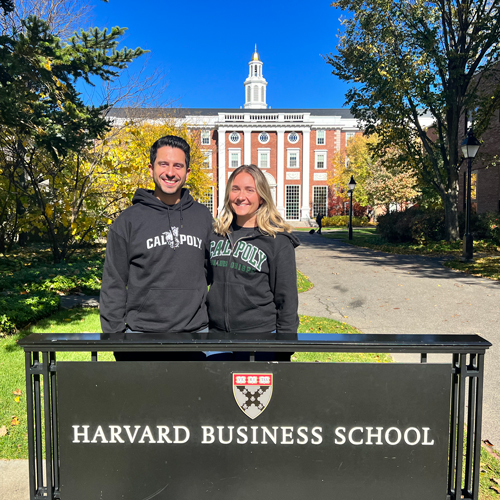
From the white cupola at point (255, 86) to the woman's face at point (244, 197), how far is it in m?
66.8

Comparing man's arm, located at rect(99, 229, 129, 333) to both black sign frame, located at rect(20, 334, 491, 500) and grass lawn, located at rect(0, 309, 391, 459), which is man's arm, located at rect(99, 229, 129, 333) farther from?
grass lawn, located at rect(0, 309, 391, 459)

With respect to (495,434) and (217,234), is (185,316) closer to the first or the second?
(217,234)

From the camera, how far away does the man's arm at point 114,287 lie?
7.82 feet

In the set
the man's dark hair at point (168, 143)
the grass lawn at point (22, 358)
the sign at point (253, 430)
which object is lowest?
the grass lawn at point (22, 358)

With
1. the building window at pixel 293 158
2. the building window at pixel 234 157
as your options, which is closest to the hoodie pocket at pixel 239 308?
the building window at pixel 234 157

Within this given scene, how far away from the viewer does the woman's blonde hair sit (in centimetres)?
250

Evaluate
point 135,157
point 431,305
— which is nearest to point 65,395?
point 431,305

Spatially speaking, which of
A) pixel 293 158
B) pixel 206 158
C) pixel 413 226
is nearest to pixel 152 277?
pixel 413 226

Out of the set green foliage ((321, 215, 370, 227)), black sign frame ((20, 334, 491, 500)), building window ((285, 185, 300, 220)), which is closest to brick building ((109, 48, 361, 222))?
building window ((285, 185, 300, 220))

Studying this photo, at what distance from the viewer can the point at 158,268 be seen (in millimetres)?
2396

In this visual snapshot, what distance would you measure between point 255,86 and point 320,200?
85.5 feet

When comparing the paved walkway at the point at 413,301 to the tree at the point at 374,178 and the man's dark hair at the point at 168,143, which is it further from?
the tree at the point at 374,178

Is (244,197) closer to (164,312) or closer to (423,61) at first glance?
(164,312)

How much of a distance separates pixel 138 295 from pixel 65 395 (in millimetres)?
687
